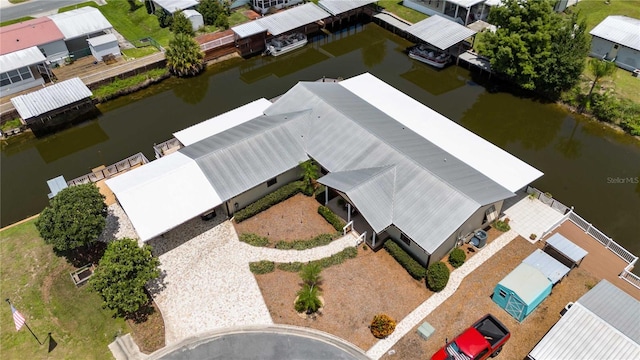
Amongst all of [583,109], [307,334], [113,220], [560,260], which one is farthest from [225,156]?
[583,109]

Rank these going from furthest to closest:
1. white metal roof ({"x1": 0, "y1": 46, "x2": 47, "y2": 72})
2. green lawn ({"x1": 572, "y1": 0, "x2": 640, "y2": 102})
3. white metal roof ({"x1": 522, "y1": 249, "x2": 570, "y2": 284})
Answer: green lawn ({"x1": 572, "y1": 0, "x2": 640, "y2": 102}), white metal roof ({"x1": 0, "y1": 46, "x2": 47, "y2": 72}), white metal roof ({"x1": 522, "y1": 249, "x2": 570, "y2": 284})

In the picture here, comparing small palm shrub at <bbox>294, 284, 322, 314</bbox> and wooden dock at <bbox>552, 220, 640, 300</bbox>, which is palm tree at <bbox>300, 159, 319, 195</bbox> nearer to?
small palm shrub at <bbox>294, 284, 322, 314</bbox>

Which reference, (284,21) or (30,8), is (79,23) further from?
(284,21)

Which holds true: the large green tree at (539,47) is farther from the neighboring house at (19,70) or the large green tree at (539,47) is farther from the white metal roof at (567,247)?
the neighboring house at (19,70)

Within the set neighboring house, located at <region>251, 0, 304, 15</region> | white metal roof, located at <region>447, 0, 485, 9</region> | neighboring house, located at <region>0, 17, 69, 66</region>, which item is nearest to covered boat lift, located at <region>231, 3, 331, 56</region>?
neighboring house, located at <region>251, 0, 304, 15</region>

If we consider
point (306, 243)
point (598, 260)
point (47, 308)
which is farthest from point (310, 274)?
point (598, 260)

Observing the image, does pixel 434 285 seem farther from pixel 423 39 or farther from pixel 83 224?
pixel 423 39
